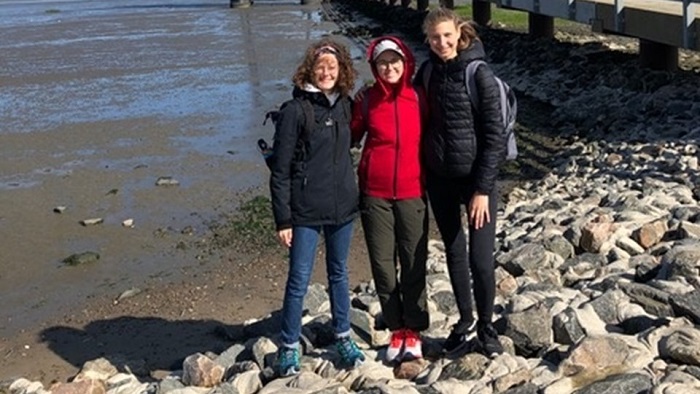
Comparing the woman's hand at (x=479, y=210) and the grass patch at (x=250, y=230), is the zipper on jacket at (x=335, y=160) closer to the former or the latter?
the woman's hand at (x=479, y=210)

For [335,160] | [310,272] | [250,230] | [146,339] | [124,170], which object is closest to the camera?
[335,160]

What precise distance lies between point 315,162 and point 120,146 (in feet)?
32.7

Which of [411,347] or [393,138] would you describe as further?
[411,347]

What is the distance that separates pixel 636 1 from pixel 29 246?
9.62 metres

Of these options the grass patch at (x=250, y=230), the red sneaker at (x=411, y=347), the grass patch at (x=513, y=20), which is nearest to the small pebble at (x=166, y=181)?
the grass patch at (x=250, y=230)

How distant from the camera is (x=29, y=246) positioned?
10148 mm

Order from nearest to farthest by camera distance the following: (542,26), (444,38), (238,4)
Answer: (444,38) → (542,26) → (238,4)

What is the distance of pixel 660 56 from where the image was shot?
14930 millimetres

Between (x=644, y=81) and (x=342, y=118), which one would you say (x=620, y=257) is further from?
(x=644, y=81)

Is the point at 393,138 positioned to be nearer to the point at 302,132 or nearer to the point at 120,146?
the point at 302,132

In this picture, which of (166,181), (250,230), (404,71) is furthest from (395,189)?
(166,181)

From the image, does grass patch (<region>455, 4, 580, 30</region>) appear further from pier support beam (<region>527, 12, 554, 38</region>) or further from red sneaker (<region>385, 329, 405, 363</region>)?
red sneaker (<region>385, 329, 405, 363</region>)

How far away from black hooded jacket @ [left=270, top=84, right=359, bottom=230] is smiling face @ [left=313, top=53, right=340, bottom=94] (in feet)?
0.17

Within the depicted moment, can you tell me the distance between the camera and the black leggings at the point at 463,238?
4.98 meters
